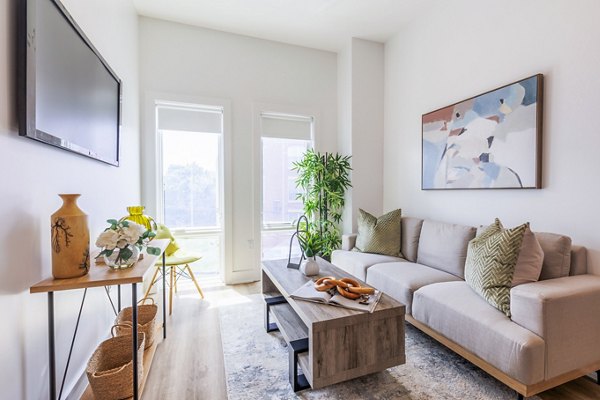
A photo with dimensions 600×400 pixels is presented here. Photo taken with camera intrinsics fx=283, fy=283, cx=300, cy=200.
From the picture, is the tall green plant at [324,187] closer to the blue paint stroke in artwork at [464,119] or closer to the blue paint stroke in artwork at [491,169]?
the blue paint stroke in artwork at [464,119]

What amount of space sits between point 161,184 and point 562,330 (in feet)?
11.9

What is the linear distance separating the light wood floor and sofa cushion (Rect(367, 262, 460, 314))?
85 cm

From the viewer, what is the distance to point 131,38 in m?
2.84

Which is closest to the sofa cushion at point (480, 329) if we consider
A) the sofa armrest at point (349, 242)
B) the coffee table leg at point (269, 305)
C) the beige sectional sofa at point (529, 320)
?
the beige sectional sofa at point (529, 320)

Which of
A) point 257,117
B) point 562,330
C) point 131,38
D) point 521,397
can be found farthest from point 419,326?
point 131,38

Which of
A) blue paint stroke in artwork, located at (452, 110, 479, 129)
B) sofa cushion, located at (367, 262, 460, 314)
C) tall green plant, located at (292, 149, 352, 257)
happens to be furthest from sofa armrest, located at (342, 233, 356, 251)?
blue paint stroke in artwork, located at (452, 110, 479, 129)

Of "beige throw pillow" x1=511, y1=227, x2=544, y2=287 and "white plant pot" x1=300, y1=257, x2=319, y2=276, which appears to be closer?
"beige throw pillow" x1=511, y1=227, x2=544, y2=287

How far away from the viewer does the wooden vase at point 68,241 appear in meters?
1.22

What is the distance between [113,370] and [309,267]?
1.30 metres

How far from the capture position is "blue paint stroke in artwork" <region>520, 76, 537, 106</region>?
2.06 metres

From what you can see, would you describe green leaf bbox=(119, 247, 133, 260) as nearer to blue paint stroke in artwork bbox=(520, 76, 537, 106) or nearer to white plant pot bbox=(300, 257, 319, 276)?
white plant pot bbox=(300, 257, 319, 276)

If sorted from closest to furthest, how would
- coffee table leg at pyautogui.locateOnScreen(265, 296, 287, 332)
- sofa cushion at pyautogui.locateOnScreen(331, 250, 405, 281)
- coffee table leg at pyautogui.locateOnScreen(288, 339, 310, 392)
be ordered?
coffee table leg at pyautogui.locateOnScreen(288, 339, 310, 392) < coffee table leg at pyautogui.locateOnScreen(265, 296, 287, 332) < sofa cushion at pyautogui.locateOnScreen(331, 250, 405, 281)

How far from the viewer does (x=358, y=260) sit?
2.86 m

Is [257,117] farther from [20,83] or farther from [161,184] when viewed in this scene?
[20,83]
